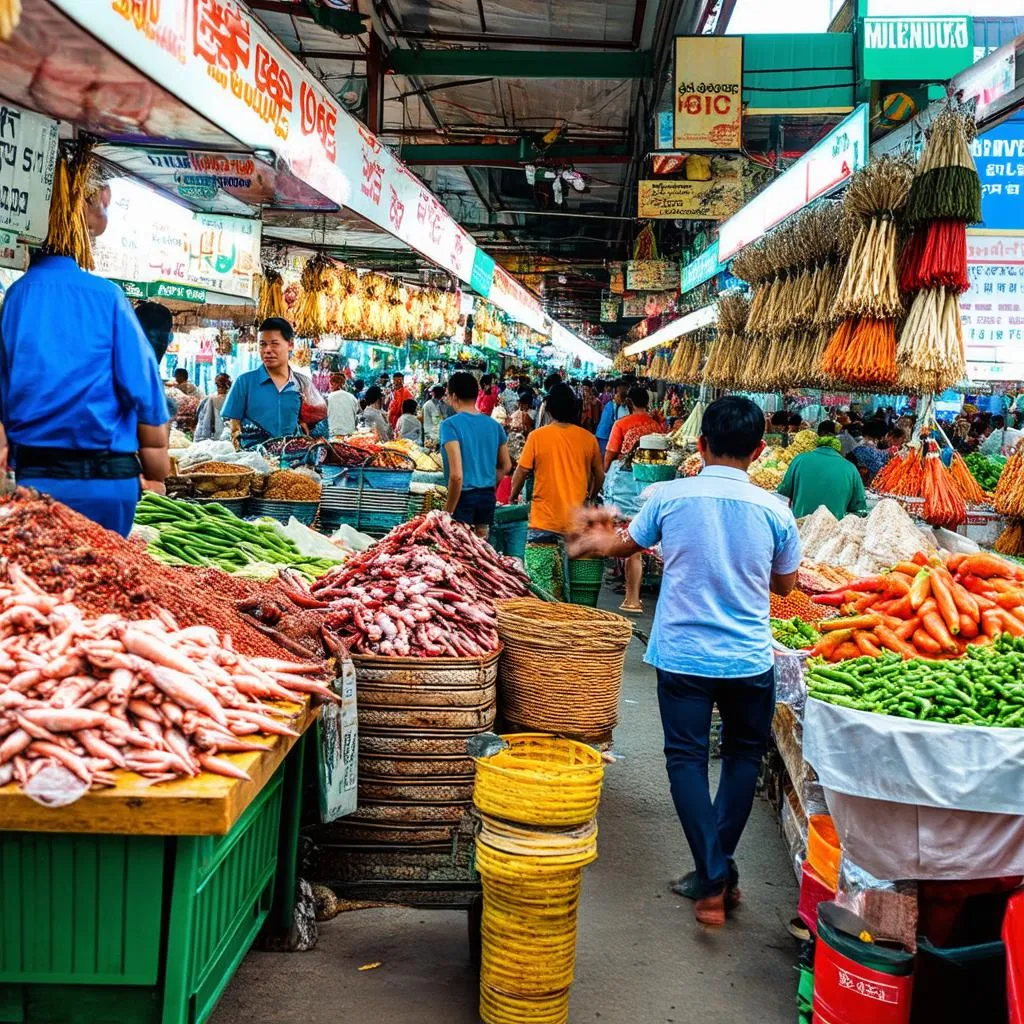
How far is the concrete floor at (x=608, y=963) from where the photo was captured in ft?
11.7

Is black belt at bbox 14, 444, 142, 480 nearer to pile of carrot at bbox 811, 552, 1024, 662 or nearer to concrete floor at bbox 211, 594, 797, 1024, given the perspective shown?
concrete floor at bbox 211, 594, 797, 1024

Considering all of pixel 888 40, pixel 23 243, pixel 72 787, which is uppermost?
pixel 888 40

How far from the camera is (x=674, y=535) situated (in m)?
4.37

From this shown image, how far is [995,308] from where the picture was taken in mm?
7996

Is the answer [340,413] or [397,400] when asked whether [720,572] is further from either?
[397,400]

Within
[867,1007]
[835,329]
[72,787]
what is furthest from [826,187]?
[72,787]

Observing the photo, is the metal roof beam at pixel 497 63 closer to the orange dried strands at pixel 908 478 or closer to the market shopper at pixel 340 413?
the orange dried strands at pixel 908 478

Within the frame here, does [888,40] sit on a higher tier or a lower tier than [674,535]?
higher

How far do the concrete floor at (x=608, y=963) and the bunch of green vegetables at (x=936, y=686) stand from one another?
1108mm

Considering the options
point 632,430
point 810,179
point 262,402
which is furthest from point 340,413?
point 810,179

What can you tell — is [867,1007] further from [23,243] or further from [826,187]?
[826,187]

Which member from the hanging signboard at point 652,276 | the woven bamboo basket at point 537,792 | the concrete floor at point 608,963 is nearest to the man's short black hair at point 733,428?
the woven bamboo basket at point 537,792

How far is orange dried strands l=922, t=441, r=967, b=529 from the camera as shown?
6.63 metres

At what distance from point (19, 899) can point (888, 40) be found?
722cm
